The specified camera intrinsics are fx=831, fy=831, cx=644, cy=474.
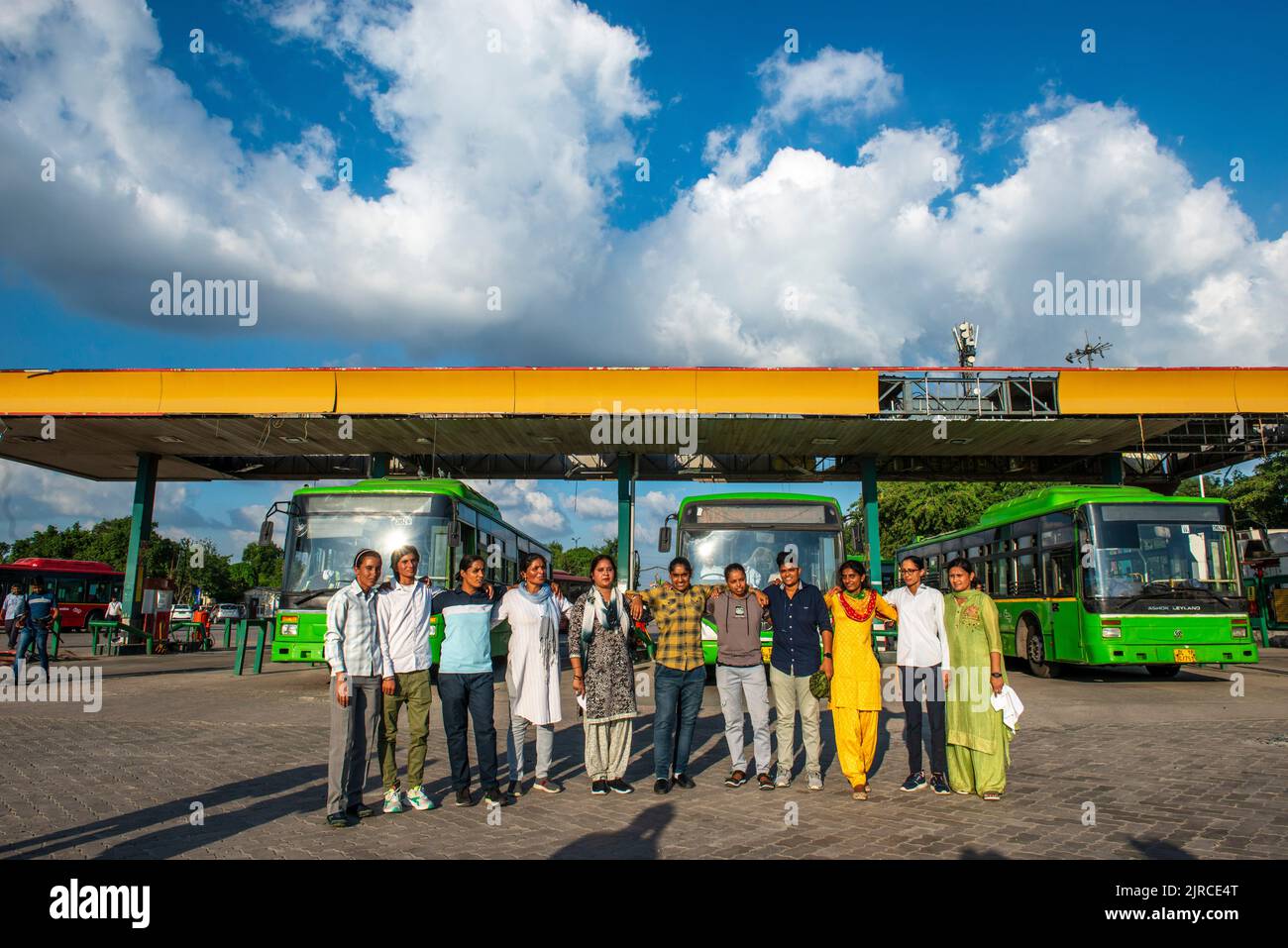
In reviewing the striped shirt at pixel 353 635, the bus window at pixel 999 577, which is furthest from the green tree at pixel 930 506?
the striped shirt at pixel 353 635

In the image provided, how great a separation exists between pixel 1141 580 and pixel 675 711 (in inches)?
359

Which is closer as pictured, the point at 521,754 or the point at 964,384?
the point at 521,754

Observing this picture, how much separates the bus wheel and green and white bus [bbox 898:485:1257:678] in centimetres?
74

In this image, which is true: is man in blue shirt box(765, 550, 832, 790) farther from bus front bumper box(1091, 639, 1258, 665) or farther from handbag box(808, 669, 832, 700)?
bus front bumper box(1091, 639, 1258, 665)

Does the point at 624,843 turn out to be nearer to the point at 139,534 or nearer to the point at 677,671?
the point at 677,671

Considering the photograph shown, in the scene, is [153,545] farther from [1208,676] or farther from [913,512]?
[1208,676]

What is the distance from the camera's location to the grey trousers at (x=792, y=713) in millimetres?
6270

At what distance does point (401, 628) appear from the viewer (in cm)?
565

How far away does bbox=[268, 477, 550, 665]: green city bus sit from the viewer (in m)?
12.2

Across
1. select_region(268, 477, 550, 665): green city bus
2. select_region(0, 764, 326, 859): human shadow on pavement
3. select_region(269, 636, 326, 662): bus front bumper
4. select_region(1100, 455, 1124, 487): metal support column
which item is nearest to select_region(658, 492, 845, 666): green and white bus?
select_region(268, 477, 550, 665): green city bus

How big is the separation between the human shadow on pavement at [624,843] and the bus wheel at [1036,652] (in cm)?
1120

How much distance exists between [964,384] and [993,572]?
411cm
